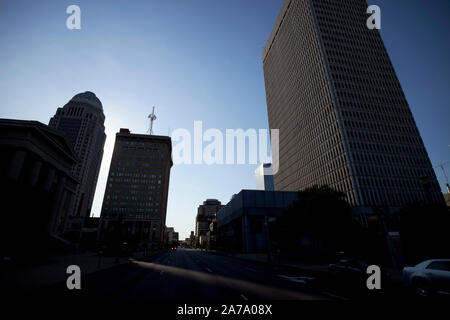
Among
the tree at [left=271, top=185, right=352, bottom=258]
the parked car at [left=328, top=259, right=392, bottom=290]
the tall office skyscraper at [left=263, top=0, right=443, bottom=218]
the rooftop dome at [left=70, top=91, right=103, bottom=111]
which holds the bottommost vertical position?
the parked car at [left=328, top=259, right=392, bottom=290]

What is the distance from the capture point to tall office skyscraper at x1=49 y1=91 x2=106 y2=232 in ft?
486

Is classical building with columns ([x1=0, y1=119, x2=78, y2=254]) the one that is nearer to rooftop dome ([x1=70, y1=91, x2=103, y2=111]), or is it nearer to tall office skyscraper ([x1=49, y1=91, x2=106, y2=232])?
tall office skyscraper ([x1=49, y1=91, x2=106, y2=232])

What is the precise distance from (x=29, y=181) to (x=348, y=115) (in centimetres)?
8734

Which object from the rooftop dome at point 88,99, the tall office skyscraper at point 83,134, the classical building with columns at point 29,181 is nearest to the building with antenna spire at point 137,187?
the tall office skyscraper at point 83,134

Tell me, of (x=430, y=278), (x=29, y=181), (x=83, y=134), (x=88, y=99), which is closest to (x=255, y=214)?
(x=29, y=181)

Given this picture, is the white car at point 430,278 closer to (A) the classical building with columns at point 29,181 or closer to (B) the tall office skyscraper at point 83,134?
(A) the classical building with columns at point 29,181

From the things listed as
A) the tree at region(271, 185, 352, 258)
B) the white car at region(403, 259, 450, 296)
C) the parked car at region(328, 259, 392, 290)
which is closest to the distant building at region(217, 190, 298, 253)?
the tree at region(271, 185, 352, 258)

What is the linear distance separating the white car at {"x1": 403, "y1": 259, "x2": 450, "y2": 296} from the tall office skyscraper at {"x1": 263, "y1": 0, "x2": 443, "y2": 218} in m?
57.2

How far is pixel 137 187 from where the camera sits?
13038 centimetres

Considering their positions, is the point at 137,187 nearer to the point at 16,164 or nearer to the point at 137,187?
the point at 137,187

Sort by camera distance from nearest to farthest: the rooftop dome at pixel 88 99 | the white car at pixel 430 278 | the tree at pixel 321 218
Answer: the white car at pixel 430 278 → the tree at pixel 321 218 → the rooftop dome at pixel 88 99

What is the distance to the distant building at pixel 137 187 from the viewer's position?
12125cm
